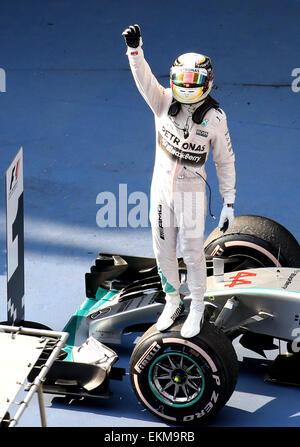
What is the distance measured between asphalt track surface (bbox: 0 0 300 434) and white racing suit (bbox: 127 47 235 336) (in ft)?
4.16

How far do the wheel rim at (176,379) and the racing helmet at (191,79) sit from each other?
1.62m

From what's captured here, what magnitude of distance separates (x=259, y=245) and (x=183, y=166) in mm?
1701

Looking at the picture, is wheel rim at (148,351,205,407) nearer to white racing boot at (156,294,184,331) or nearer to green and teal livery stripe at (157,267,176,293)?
white racing boot at (156,294,184,331)

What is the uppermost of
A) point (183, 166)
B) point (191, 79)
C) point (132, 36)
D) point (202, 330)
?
point (132, 36)

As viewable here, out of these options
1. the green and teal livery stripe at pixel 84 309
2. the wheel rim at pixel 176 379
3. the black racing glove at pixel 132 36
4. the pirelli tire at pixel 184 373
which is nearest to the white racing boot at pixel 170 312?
the pirelli tire at pixel 184 373

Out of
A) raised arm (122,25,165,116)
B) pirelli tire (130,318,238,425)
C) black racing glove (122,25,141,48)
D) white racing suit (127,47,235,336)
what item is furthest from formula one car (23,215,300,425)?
black racing glove (122,25,141,48)

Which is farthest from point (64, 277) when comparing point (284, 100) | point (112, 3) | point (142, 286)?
point (112, 3)

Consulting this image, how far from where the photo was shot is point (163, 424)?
6086mm

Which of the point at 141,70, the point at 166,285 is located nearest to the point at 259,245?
the point at 166,285

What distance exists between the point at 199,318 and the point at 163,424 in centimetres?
74

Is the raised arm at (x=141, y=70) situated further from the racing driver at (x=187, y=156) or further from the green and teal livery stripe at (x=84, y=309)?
the green and teal livery stripe at (x=84, y=309)

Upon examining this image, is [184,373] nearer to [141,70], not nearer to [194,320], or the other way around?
[194,320]

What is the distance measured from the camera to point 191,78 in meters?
5.73
